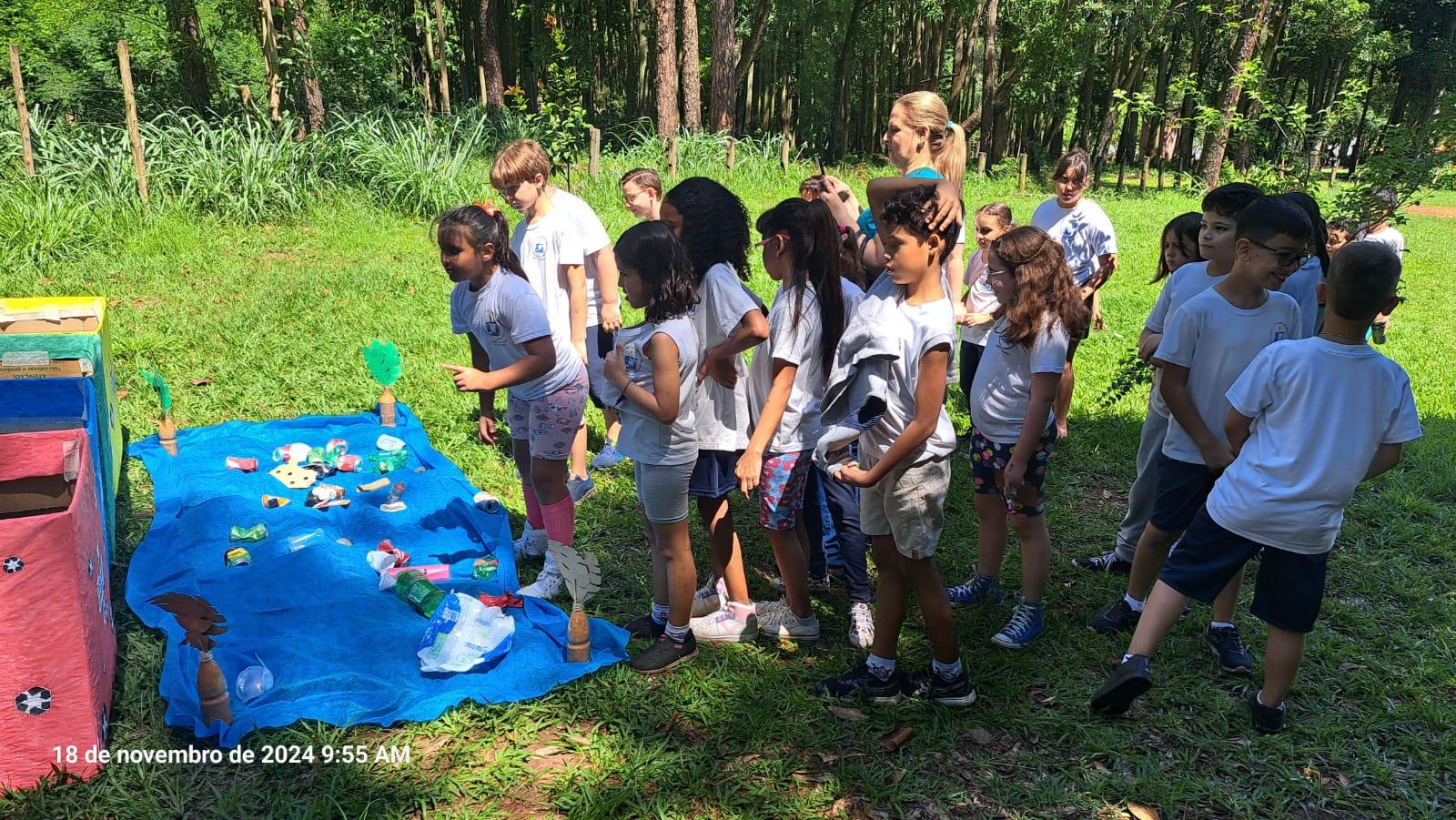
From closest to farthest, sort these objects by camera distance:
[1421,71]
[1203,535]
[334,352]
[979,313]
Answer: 1. [1203,535]
2. [979,313]
3. [334,352]
4. [1421,71]

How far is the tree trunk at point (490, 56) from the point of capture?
1900 centimetres

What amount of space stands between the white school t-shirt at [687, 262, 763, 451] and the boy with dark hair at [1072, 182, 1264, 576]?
1.66 meters

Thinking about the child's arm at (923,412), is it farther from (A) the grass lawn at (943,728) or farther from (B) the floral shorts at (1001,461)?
(A) the grass lawn at (943,728)

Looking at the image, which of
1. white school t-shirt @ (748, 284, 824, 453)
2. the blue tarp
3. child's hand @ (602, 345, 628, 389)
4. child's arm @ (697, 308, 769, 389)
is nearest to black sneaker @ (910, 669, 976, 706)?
white school t-shirt @ (748, 284, 824, 453)

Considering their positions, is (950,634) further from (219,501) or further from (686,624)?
(219,501)

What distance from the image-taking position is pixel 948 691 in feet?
10.9

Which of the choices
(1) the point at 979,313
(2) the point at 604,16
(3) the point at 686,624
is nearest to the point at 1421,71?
(2) the point at 604,16

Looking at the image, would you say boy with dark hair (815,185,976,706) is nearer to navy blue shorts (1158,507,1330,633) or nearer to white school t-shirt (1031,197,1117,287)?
navy blue shorts (1158,507,1330,633)

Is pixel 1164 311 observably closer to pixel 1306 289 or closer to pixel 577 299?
pixel 1306 289

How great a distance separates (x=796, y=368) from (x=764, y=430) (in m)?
0.30

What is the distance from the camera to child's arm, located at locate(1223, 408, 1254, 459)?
3.13 meters

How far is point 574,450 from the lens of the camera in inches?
203

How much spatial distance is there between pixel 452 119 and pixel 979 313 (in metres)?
12.7

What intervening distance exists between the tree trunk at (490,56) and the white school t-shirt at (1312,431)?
59.8 ft
